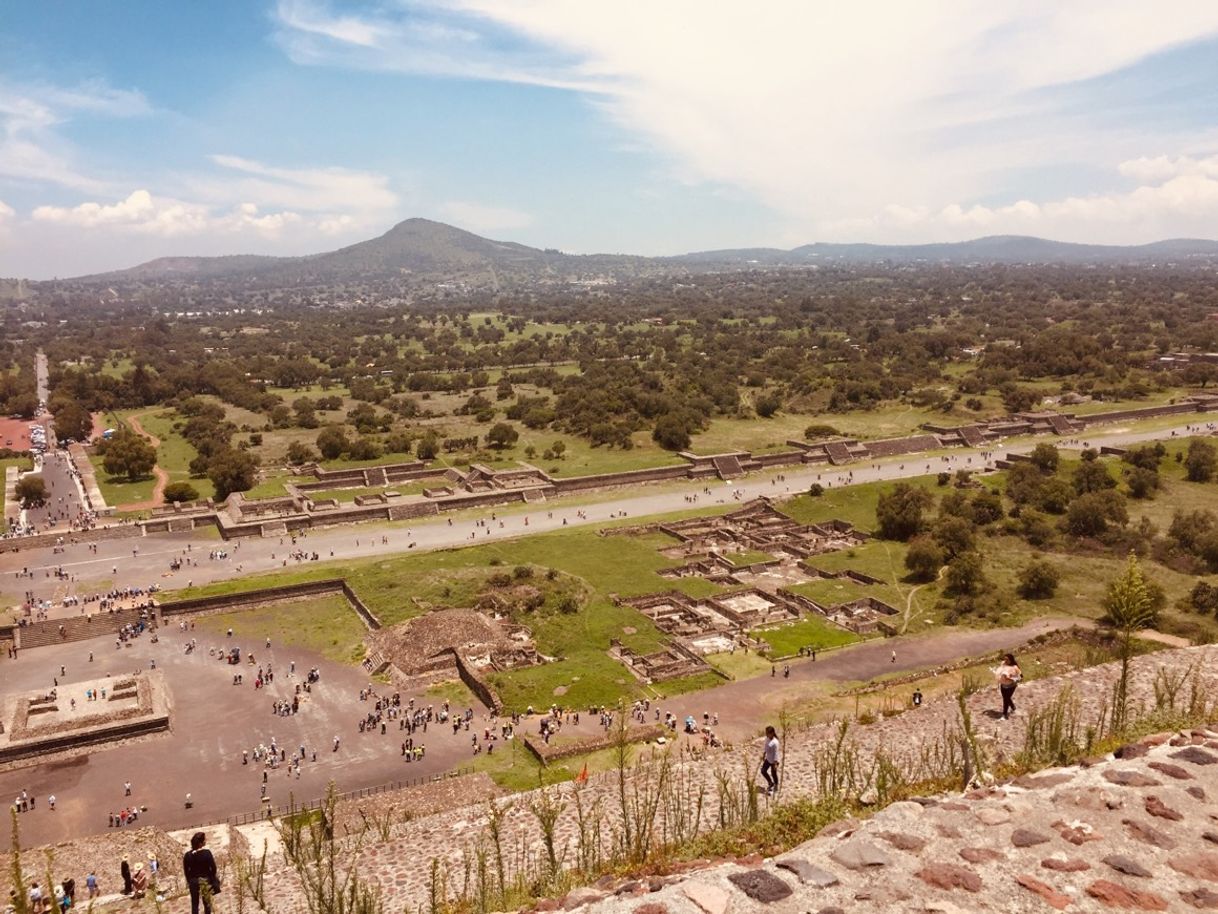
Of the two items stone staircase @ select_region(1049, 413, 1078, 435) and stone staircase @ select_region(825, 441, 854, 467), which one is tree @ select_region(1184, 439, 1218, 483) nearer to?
stone staircase @ select_region(1049, 413, 1078, 435)

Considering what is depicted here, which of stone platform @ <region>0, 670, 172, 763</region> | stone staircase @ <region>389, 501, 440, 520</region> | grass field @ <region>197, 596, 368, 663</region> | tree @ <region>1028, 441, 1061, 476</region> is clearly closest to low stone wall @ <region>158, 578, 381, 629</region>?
grass field @ <region>197, 596, 368, 663</region>

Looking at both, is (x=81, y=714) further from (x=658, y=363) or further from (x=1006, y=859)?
(x=658, y=363)

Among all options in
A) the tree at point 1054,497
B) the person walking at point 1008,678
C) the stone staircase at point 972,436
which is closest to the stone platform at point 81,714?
the person walking at point 1008,678

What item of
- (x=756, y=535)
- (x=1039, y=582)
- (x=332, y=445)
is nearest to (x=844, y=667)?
(x=1039, y=582)

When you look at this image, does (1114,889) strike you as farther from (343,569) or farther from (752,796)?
(343,569)

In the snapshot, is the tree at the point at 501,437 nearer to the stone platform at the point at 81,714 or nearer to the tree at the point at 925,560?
the tree at the point at 925,560

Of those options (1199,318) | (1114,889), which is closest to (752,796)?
(1114,889)
